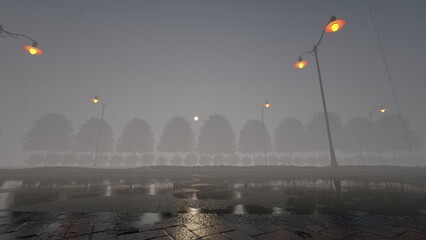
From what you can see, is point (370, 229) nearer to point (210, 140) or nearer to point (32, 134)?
point (210, 140)

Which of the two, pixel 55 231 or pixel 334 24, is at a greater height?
pixel 334 24

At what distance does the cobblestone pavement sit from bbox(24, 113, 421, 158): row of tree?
141 feet

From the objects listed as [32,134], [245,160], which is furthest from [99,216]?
[245,160]

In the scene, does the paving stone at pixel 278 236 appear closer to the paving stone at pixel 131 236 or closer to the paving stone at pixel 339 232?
the paving stone at pixel 339 232

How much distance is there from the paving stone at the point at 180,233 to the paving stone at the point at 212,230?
0.09 meters

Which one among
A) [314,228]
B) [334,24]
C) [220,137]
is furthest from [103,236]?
[220,137]

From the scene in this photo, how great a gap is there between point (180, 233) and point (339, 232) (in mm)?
2014

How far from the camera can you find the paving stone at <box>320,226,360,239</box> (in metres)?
2.34

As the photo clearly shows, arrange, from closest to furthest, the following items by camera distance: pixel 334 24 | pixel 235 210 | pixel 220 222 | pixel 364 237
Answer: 1. pixel 364 237
2. pixel 220 222
3. pixel 235 210
4. pixel 334 24

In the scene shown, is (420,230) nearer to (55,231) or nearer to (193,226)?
(193,226)

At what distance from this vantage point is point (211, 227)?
107 inches

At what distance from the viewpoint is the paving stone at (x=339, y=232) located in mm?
2342

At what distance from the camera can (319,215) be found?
3314 mm

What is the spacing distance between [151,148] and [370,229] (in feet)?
164
